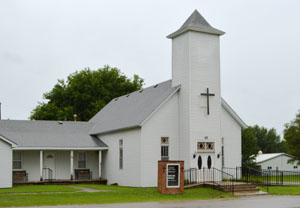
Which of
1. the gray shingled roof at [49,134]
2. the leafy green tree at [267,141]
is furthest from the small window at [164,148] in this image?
the leafy green tree at [267,141]

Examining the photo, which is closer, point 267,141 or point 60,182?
point 60,182

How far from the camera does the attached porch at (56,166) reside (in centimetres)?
3553

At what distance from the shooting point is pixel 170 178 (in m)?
24.7

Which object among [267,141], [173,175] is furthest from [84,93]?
[267,141]

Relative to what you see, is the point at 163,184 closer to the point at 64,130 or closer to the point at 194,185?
the point at 194,185

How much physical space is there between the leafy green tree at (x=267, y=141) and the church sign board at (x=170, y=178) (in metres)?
80.9

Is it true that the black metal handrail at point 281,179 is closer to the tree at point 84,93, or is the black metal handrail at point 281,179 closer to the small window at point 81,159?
the small window at point 81,159

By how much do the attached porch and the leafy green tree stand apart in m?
70.3

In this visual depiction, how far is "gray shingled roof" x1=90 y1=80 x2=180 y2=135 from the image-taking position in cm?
3131

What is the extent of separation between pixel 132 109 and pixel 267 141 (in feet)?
244

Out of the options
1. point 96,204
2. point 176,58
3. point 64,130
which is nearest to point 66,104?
point 64,130

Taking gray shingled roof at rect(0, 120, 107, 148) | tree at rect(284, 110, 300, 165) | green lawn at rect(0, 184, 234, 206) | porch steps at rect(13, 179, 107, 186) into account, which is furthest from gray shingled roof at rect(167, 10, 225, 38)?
tree at rect(284, 110, 300, 165)

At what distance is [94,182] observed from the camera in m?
35.8

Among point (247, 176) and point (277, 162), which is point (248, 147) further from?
point (277, 162)
